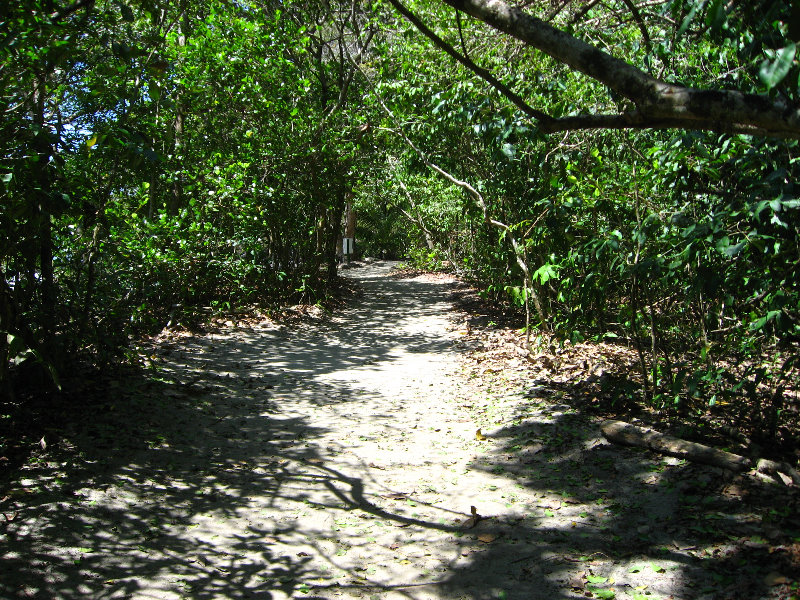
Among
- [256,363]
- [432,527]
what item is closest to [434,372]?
[256,363]

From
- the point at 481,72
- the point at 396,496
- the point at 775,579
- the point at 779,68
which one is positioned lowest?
the point at 396,496

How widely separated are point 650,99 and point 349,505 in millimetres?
3277

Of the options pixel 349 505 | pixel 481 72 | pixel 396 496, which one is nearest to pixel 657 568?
pixel 396 496

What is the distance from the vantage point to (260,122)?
11.5 metres

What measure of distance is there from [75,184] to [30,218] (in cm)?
80

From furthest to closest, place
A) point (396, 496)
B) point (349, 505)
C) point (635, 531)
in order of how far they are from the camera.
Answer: point (396, 496) → point (349, 505) → point (635, 531)

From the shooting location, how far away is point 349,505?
4.24m

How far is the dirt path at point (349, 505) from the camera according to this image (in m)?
3.14

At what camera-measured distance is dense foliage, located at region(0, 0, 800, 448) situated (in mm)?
3846

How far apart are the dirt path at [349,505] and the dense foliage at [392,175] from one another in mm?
841

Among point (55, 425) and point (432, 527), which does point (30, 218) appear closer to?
point (55, 425)

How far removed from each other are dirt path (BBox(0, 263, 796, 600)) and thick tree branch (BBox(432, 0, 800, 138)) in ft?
7.05

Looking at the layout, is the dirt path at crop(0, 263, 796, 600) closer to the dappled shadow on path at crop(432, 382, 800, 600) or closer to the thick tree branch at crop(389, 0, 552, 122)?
the dappled shadow on path at crop(432, 382, 800, 600)

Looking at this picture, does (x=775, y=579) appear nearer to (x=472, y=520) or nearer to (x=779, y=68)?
(x=472, y=520)
